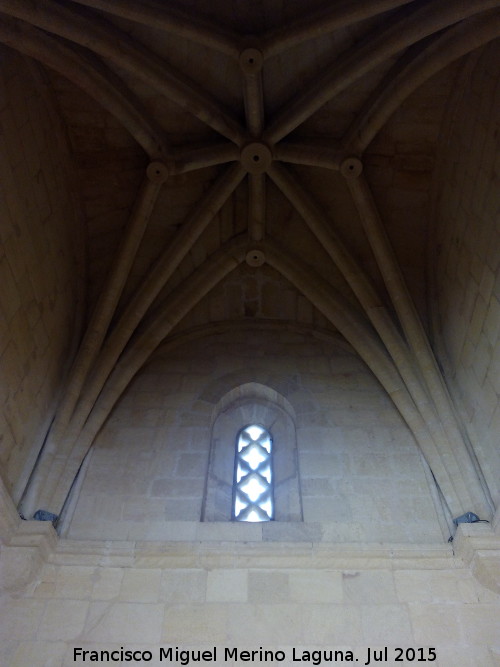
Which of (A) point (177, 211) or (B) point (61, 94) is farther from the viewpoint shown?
(A) point (177, 211)

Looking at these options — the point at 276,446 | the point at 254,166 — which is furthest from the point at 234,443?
the point at 254,166

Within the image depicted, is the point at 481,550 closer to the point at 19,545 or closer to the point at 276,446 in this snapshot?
the point at 276,446

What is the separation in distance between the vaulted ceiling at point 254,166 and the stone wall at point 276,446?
0.32 m

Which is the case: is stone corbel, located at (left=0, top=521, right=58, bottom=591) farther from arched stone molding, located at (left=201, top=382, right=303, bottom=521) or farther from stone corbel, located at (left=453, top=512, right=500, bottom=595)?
stone corbel, located at (left=453, top=512, right=500, bottom=595)

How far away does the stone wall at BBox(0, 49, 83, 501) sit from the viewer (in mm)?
6219

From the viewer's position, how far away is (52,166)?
7.54 metres

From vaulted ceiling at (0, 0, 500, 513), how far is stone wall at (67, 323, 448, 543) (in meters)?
0.32

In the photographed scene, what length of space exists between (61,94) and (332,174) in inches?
143

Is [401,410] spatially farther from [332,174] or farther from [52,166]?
[52,166]

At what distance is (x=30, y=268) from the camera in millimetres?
6785

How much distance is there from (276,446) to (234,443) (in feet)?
1.63

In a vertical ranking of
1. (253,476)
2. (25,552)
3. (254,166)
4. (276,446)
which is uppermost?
(254,166)

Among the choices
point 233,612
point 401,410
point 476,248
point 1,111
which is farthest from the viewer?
point 401,410

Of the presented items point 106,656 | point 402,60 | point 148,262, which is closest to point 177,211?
point 148,262
